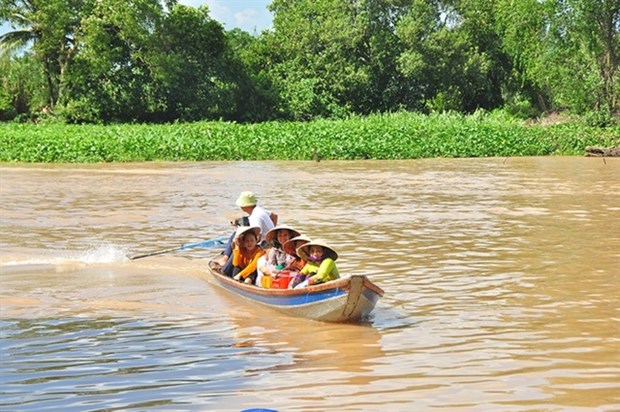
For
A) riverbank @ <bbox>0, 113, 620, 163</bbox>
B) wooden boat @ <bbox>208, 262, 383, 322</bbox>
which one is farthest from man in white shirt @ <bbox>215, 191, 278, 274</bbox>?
riverbank @ <bbox>0, 113, 620, 163</bbox>

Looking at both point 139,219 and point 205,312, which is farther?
point 139,219

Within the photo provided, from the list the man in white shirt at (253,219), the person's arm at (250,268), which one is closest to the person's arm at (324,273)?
the person's arm at (250,268)

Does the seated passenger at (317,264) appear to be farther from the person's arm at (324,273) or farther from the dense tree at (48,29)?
the dense tree at (48,29)

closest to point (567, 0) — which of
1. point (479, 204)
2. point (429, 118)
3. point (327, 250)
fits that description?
point (429, 118)

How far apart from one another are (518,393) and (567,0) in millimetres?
35965

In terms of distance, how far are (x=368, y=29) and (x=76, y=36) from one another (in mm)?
14099

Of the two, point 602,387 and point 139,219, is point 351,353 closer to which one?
point 602,387

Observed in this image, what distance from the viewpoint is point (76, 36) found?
40500 millimetres

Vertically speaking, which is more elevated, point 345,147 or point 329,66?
point 329,66

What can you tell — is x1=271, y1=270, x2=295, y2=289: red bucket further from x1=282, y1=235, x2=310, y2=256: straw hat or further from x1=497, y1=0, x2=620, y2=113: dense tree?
x1=497, y1=0, x2=620, y2=113: dense tree

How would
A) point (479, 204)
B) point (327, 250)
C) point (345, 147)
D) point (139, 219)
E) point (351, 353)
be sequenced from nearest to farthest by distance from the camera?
point (351, 353), point (327, 250), point (139, 219), point (479, 204), point (345, 147)

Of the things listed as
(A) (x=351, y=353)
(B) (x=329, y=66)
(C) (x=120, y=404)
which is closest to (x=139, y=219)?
(A) (x=351, y=353)

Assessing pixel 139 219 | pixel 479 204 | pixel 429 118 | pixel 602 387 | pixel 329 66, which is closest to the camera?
pixel 602 387

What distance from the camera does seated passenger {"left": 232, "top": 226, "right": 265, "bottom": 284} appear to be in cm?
928
